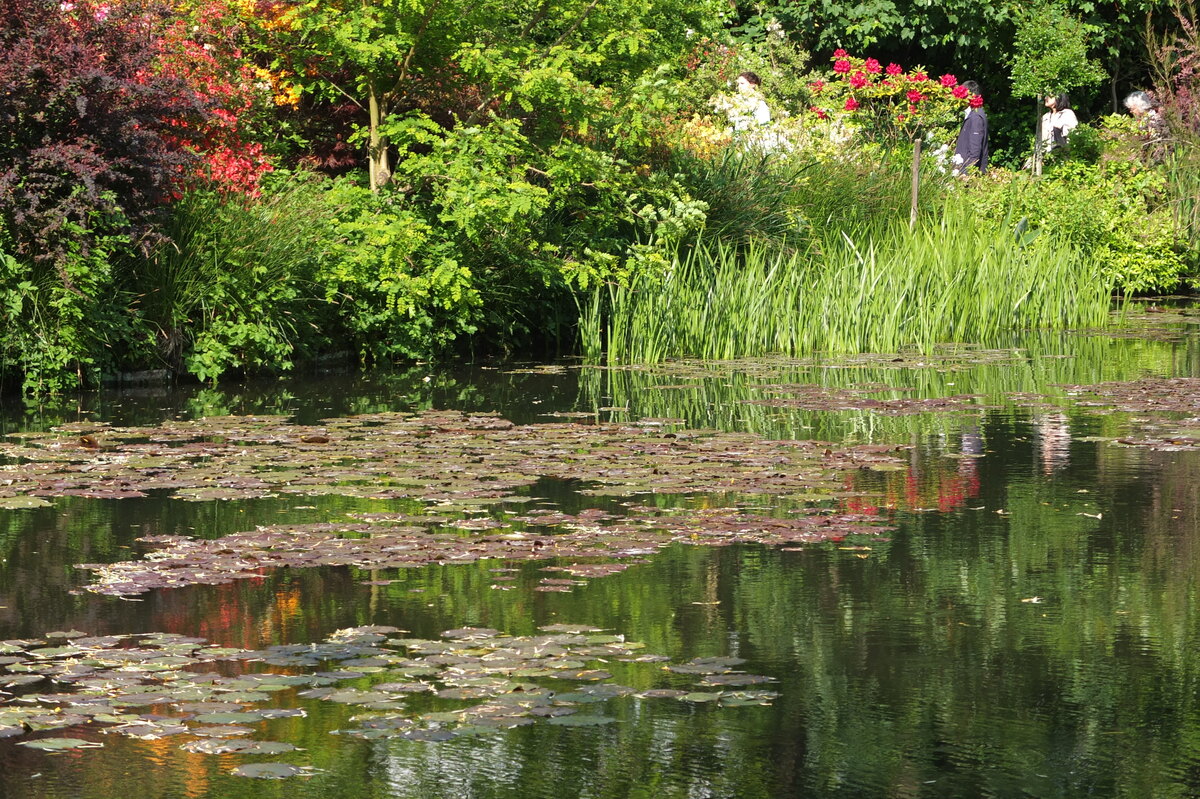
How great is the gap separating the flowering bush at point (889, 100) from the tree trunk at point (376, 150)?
6.83 meters

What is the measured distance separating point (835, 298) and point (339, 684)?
1007 cm

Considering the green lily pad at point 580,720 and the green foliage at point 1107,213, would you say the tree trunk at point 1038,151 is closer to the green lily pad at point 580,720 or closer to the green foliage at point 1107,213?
the green foliage at point 1107,213

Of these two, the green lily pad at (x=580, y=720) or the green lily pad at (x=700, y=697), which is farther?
the green lily pad at (x=700, y=697)

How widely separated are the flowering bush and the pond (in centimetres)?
1025

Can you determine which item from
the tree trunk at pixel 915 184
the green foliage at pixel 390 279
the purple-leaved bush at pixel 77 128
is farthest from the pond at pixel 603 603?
the tree trunk at pixel 915 184

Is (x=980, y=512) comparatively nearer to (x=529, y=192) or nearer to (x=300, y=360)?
(x=529, y=192)

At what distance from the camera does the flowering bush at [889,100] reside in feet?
65.4

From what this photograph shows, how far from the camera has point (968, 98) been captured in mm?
20719

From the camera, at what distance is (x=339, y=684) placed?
4598mm

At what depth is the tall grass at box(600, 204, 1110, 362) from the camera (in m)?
13.9

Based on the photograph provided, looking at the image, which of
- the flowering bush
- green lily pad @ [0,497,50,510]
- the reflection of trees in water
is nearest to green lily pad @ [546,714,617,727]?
green lily pad @ [0,497,50,510]

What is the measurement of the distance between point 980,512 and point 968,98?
47.8 feet


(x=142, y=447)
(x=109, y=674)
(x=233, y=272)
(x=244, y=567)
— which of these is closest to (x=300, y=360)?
(x=233, y=272)

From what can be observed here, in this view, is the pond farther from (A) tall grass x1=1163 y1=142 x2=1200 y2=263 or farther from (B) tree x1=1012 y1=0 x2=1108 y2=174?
(B) tree x1=1012 y1=0 x2=1108 y2=174
